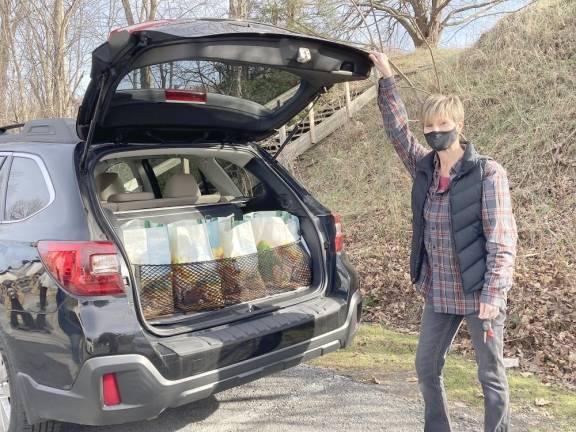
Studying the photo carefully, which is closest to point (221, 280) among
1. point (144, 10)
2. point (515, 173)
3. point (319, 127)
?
point (515, 173)

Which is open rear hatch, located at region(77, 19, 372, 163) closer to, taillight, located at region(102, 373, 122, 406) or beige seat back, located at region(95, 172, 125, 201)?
beige seat back, located at region(95, 172, 125, 201)

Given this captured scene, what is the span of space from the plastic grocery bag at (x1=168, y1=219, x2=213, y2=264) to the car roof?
2.51 ft

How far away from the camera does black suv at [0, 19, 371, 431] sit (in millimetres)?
2484

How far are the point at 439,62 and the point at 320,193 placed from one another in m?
4.29

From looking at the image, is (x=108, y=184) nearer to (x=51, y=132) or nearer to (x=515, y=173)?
(x=51, y=132)

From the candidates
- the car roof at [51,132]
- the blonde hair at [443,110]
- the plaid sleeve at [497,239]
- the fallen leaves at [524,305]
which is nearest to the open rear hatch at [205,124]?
the car roof at [51,132]

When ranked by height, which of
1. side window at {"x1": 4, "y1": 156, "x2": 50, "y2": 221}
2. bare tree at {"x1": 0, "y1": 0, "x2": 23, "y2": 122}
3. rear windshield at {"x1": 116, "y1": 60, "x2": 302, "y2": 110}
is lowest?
side window at {"x1": 4, "y1": 156, "x2": 50, "y2": 221}

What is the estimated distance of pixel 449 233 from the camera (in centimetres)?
262

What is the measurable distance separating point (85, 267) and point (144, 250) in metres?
0.62

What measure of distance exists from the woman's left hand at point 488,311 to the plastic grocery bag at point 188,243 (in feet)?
5.37

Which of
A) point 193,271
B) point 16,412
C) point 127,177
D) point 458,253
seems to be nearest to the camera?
point 458,253

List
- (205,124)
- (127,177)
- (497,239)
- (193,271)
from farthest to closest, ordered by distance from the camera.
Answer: (127,177) < (205,124) < (193,271) < (497,239)

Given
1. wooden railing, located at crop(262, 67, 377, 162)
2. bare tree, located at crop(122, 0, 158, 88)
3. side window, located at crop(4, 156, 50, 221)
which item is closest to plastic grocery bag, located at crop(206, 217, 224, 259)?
side window, located at crop(4, 156, 50, 221)

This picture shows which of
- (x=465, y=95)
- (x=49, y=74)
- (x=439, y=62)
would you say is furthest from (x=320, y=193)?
(x=49, y=74)
